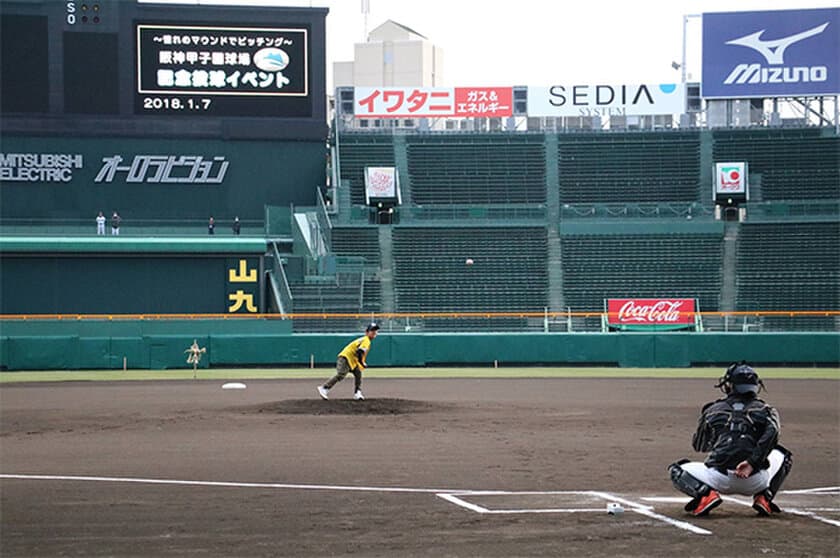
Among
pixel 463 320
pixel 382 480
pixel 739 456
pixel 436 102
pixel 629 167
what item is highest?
pixel 436 102

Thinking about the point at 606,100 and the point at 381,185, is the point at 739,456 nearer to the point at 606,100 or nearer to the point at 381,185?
the point at 381,185

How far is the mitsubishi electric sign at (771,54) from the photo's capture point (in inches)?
2226

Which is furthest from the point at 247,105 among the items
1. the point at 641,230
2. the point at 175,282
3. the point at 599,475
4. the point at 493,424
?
the point at 599,475

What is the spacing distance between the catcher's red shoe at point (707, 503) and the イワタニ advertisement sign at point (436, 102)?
160 ft

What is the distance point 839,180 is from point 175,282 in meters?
31.2

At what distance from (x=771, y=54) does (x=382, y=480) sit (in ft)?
161

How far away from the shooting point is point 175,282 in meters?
44.1

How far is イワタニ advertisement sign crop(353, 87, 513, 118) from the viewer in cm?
5831

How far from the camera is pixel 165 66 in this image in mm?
49938

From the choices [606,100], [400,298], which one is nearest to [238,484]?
[400,298]

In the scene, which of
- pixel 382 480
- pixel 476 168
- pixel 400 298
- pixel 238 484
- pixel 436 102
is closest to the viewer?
pixel 238 484

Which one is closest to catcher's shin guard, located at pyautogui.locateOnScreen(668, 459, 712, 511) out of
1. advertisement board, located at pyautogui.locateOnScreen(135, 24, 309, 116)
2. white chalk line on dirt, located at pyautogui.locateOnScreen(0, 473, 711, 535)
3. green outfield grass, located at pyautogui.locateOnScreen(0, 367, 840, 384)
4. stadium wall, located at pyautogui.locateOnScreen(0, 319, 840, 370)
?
white chalk line on dirt, located at pyautogui.locateOnScreen(0, 473, 711, 535)

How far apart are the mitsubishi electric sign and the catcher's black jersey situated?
49.0 meters

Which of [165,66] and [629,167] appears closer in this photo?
[165,66]
